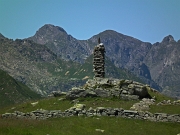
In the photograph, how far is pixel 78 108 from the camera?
3800cm

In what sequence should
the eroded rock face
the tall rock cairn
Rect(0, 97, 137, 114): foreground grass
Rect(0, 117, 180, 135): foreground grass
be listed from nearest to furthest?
Rect(0, 117, 180, 135): foreground grass
Rect(0, 97, 137, 114): foreground grass
the eroded rock face
the tall rock cairn

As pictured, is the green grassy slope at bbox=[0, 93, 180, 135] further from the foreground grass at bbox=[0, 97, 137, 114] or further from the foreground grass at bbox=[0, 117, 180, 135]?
the foreground grass at bbox=[0, 97, 137, 114]

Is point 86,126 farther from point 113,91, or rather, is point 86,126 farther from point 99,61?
point 99,61

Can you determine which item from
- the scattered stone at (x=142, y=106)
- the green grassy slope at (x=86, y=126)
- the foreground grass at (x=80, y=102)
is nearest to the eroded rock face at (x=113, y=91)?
the foreground grass at (x=80, y=102)

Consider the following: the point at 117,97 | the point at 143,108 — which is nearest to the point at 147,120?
the point at 143,108

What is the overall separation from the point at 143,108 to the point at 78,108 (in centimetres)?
954

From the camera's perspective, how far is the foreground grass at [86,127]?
26413 mm

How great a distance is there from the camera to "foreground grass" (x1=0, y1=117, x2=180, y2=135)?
26413mm

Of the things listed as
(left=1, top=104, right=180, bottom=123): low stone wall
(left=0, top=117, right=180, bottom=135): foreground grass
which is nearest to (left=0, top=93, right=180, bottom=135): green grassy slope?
(left=0, top=117, right=180, bottom=135): foreground grass

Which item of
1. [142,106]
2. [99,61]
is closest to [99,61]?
[99,61]

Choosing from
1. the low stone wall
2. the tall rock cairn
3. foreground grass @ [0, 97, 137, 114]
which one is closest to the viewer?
the low stone wall

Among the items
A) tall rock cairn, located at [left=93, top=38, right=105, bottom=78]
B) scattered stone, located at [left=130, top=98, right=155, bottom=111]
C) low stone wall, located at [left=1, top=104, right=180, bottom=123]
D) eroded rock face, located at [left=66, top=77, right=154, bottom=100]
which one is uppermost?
tall rock cairn, located at [left=93, top=38, right=105, bottom=78]

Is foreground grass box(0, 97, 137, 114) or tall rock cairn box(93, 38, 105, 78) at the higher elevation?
tall rock cairn box(93, 38, 105, 78)

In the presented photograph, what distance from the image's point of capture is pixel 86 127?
30.3 m
